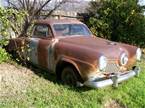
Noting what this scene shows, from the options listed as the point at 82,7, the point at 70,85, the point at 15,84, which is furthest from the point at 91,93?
the point at 82,7

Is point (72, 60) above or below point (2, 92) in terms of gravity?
above

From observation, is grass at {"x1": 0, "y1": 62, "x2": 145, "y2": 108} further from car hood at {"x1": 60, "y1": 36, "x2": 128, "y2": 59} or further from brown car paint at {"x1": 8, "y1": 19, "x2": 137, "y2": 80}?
car hood at {"x1": 60, "y1": 36, "x2": 128, "y2": 59}

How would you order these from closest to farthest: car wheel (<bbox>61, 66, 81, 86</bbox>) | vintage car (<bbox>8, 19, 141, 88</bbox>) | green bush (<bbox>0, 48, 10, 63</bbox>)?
vintage car (<bbox>8, 19, 141, 88</bbox>) → car wheel (<bbox>61, 66, 81, 86</bbox>) → green bush (<bbox>0, 48, 10, 63</bbox>)

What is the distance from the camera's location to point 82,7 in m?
15.2

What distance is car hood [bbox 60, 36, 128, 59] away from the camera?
7.39 metres

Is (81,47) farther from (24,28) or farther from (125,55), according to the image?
(24,28)

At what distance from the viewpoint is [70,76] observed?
7770 mm

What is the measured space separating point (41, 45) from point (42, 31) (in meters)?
0.48

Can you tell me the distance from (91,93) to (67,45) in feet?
4.26

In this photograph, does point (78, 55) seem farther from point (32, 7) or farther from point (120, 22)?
point (120, 22)

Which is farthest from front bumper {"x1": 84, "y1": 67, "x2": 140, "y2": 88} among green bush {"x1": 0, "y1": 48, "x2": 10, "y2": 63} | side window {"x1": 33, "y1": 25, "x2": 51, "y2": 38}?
green bush {"x1": 0, "y1": 48, "x2": 10, "y2": 63}

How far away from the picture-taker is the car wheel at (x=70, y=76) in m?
7.57

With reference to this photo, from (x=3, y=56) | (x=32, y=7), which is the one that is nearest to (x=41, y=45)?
(x=3, y=56)

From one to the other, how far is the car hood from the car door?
45 cm
